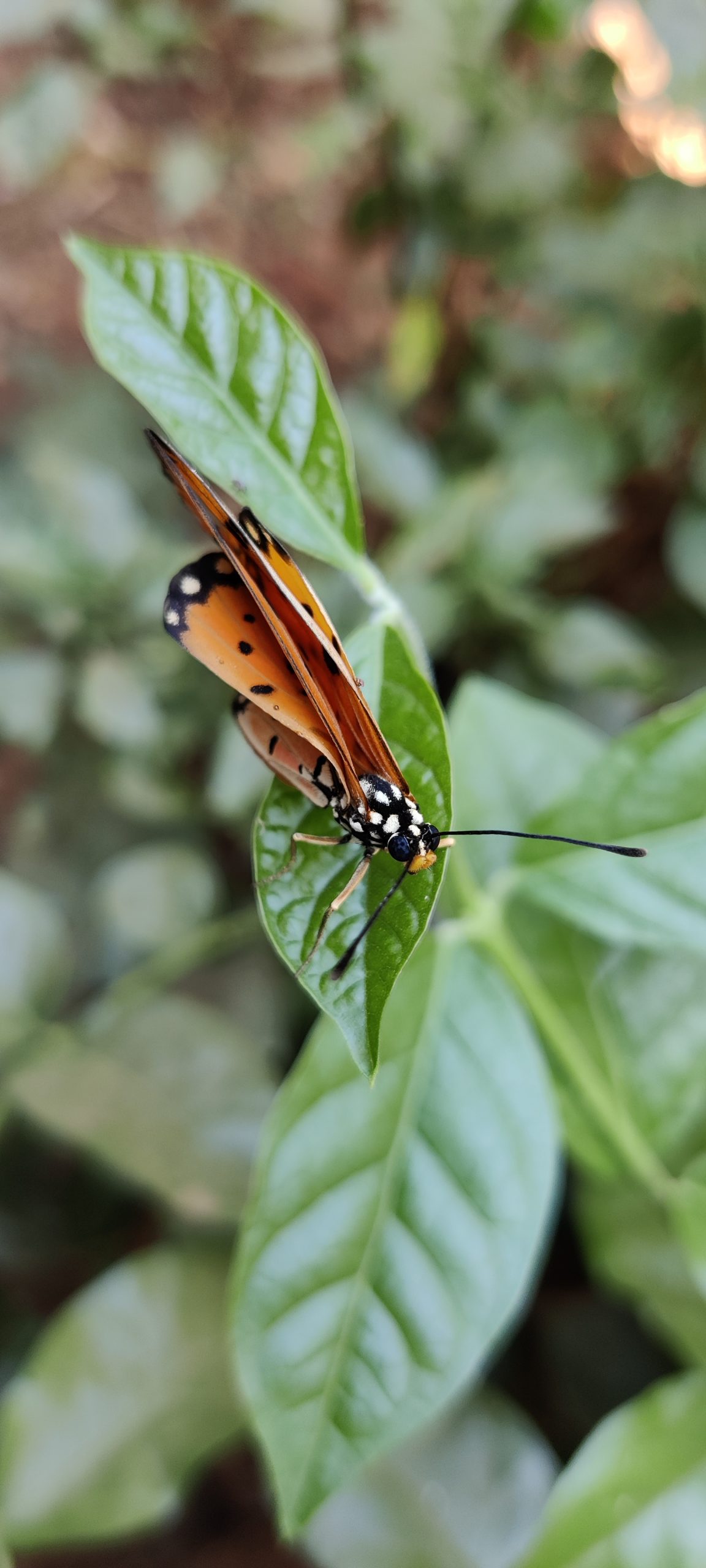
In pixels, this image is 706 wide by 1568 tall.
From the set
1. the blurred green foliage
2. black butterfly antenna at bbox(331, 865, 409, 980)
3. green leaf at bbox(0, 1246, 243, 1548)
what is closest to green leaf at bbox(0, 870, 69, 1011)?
the blurred green foliage

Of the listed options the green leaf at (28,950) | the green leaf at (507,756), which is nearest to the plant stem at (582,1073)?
the green leaf at (507,756)

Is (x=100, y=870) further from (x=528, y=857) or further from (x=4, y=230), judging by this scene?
(x=4, y=230)

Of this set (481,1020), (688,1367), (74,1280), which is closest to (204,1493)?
(74,1280)

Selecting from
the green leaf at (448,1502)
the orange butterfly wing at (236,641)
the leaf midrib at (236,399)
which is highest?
the leaf midrib at (236,399)

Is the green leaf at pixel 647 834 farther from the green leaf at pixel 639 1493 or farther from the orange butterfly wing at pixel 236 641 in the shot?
the green leaf at pixel 639 1493

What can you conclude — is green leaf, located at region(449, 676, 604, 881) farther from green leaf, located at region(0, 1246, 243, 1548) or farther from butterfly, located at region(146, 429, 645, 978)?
green leaf, located at region(0, 1246, 243, 1548)

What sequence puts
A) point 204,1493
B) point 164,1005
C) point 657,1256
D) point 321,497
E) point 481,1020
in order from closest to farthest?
1. point 321,497
2. point 481,1020
3. point 657,1256
4. point 164,1005
5. point 204,1493
